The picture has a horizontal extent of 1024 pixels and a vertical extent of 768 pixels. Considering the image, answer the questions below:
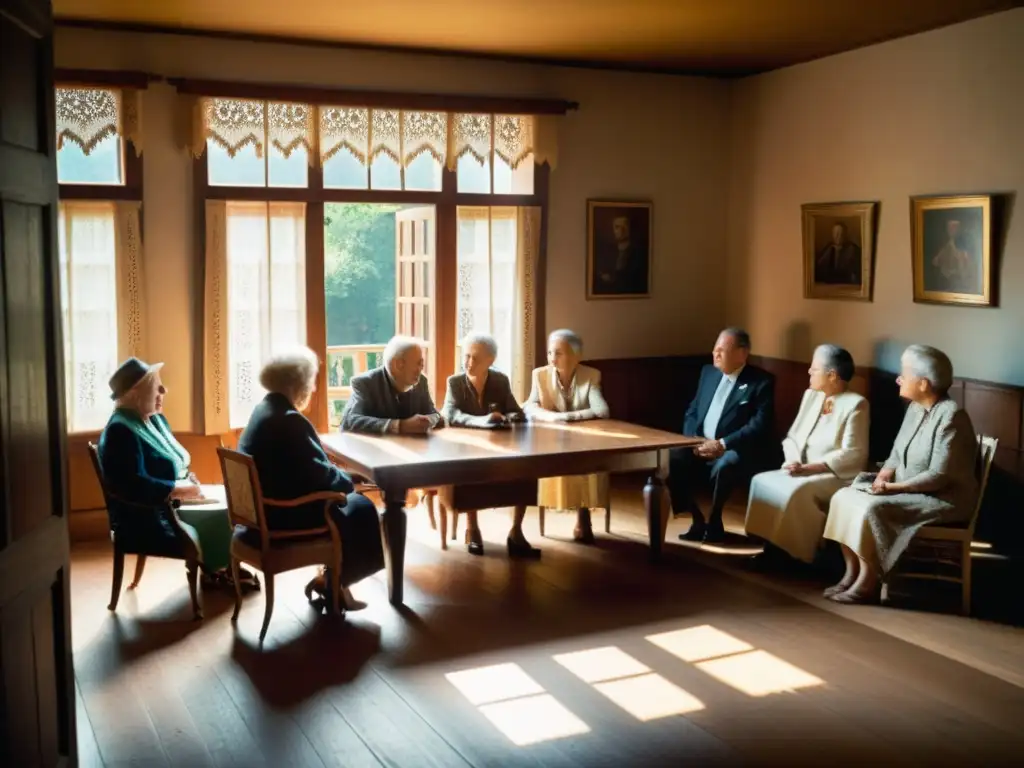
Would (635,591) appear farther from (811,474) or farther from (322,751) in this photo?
(322,751)

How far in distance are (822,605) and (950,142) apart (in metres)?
2.84

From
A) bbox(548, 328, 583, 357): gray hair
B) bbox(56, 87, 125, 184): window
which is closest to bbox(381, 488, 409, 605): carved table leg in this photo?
bbox(548, 328, 583, 357): gray hair

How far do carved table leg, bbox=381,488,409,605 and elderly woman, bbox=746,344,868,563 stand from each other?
1.98 metres

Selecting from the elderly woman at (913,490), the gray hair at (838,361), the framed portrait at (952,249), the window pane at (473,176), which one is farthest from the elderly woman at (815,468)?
the window pane at (473,176)

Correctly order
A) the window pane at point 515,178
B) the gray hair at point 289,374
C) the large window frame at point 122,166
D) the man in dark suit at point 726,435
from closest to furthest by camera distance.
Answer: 1. the gray hair at point 289,374
2. the large window frame at point 122,166
3. the man in dark suit at point 726,435
4. the window pane at point 515,178

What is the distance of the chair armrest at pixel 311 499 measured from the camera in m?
4.63

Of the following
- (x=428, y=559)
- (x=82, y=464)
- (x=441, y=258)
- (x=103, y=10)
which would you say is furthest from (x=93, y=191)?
(x=428, y=559)

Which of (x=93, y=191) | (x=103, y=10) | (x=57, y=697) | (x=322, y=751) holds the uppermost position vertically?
(x=103, y=10)

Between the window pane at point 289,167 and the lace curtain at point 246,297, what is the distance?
0.50 feet

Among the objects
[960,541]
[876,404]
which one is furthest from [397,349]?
[876,404]

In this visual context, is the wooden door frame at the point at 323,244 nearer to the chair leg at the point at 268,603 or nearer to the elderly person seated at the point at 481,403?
the elderly person seated at the point at 481,403

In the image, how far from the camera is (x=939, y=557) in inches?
213

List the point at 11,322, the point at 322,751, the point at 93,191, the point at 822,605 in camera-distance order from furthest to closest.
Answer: the point at 93,191 → the point at 822,605 → the point at 322,751 → the point at 11,322

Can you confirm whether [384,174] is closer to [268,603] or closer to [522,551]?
[522,551]
